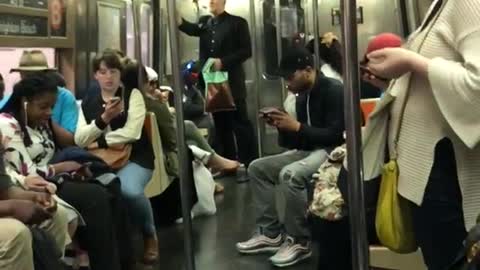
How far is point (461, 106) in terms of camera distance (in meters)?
1.46

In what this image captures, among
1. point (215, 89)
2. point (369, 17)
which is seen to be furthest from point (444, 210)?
point (369, 17)

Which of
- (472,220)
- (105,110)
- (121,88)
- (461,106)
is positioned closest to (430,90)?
(461,106)

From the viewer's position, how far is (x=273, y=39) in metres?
5.04

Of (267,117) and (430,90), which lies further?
(267,117)

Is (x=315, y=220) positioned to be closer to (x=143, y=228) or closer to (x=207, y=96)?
(x=143, y=228)

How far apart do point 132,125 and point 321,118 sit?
1.07 meters

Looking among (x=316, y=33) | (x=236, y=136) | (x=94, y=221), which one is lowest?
(x=94, y=221)

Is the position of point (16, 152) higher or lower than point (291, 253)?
higher

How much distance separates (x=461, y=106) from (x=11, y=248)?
1.60 metres

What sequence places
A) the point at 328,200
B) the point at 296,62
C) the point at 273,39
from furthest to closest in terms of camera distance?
the point at 273,39
the point at 296,62
the point at 328,200

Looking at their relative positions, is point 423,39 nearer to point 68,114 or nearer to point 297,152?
point 297,152

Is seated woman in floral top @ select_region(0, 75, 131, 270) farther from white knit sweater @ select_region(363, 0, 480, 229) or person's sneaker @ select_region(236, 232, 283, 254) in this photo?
white knit sweater @ select_region(363, 0, 480, 229)

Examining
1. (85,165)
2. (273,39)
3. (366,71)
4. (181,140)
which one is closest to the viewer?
(366,71)

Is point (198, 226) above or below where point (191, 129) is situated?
below
